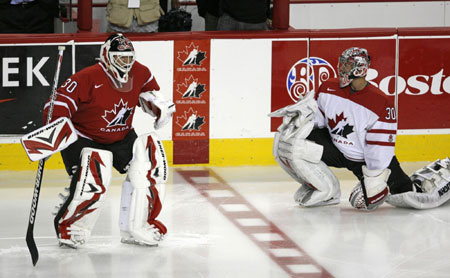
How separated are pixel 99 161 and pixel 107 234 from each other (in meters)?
0.70

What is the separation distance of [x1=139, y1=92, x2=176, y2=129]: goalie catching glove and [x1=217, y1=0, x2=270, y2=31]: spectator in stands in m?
2.57

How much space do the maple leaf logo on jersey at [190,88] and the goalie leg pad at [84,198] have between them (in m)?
2.61

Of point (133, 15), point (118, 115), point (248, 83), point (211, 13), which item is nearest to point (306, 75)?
point (248, 83)

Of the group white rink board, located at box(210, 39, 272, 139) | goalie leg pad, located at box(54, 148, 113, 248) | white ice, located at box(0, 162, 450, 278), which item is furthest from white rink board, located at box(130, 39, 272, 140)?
goalie leg pad, located at box(54, 148, 113, 248)

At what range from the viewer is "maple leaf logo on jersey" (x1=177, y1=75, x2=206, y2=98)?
872cm

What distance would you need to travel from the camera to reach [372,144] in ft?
23.5

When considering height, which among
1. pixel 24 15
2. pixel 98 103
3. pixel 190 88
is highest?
pixel 24 15

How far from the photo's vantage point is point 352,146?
729 cm

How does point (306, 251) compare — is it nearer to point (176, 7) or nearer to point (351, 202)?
point (351, 202)

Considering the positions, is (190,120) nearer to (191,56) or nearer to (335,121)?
(191,56)

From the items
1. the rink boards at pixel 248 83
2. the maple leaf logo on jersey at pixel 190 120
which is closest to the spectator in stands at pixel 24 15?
the rink boards at pixel 248 83

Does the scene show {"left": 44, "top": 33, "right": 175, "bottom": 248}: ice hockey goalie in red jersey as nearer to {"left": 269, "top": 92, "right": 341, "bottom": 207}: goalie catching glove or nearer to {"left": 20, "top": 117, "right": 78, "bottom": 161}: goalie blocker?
{"left": 20, "top": 117, "right": 78, "bottom": 161}: goalie blocker

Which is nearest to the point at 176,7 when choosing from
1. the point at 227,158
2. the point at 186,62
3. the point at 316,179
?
the point at 186,62

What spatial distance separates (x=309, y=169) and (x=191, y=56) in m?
1.86
